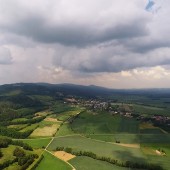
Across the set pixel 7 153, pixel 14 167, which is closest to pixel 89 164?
pixel 14 167

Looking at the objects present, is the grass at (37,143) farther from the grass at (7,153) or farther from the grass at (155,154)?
the grass at (155,154)

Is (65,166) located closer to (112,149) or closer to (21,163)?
(21,163)

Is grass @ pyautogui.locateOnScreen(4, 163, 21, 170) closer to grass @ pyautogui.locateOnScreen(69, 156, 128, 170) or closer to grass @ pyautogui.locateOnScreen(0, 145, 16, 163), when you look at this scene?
grass @ pyautogui.locateOnScreen(0, 145, 16, 163)

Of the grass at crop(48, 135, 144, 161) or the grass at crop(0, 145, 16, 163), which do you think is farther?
the grass at crop(48, 135, 144, 161)

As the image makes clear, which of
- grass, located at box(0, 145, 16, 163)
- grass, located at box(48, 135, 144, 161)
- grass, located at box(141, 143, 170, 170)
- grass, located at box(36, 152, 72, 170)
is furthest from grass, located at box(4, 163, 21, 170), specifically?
grass, located at box(141, 143, 170, 170)

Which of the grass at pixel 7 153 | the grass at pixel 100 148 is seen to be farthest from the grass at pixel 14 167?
the grass at pixel 100 148

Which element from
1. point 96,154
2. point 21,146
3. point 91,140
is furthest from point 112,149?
point 21,146
